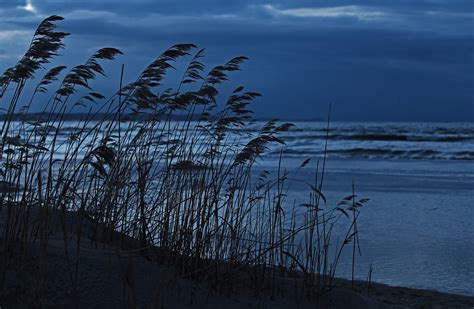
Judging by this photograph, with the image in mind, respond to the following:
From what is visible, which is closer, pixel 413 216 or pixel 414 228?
pixel 414 228

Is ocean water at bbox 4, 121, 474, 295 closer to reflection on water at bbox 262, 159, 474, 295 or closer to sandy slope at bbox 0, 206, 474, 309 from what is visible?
reflection on water at bbox 262, 159, 474, 295

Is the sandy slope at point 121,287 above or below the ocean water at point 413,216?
below

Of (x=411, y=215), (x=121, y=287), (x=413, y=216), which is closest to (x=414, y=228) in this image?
(x=413, y=216)

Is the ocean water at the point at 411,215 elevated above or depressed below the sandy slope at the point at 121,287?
above

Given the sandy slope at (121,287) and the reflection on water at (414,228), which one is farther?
the reflection on water at (414,228)

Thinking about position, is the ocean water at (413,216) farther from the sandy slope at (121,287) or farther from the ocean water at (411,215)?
the sandy slope at (121,287)

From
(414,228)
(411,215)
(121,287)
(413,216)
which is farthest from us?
Result: (411,215)

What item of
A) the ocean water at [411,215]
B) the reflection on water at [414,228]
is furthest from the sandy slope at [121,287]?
the reflection on water at [414,228]

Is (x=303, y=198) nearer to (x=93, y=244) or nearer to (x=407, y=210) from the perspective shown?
(x=407, y=210)

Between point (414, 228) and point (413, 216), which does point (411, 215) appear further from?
point (414, 228)

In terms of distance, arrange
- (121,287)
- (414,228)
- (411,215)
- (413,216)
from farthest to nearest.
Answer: (411,215), (413,216), (414,228), (121,287)

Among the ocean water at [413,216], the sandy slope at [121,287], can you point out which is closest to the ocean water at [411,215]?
the ocean water at [413,216]

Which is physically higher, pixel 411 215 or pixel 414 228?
pixel 411 215

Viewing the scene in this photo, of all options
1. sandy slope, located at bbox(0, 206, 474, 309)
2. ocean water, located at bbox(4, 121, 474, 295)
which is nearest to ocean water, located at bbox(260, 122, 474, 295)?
ocean water, located at bbox(4, 121, 474, 295)
